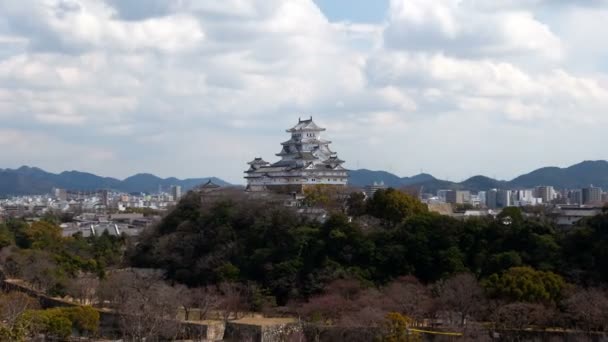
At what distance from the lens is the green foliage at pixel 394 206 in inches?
1268

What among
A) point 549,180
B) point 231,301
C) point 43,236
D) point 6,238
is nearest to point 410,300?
point 231,301

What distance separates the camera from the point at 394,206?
106 feet

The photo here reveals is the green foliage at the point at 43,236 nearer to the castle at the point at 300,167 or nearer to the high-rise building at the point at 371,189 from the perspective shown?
the castle at the point at 300,167

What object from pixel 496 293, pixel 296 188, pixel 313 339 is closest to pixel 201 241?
pixel 296 188

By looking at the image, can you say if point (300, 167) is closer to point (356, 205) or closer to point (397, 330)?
point (356, 205)

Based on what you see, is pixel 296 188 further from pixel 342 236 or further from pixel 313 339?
pixel 313 339

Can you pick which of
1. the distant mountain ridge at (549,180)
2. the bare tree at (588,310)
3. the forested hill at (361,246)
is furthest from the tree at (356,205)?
the distant mountain ridge at (549,180)

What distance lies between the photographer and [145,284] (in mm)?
29016

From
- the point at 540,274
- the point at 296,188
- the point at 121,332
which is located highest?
the point at 296,188

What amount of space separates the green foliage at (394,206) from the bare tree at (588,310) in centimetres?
980

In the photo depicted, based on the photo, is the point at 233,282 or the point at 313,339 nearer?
the point at 313,339

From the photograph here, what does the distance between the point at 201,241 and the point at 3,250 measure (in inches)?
440

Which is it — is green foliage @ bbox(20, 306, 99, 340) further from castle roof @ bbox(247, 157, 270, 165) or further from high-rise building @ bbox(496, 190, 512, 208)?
high-rise building @ bbox(496, 190, 512, 208)

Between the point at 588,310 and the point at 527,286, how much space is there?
178 centimetres
